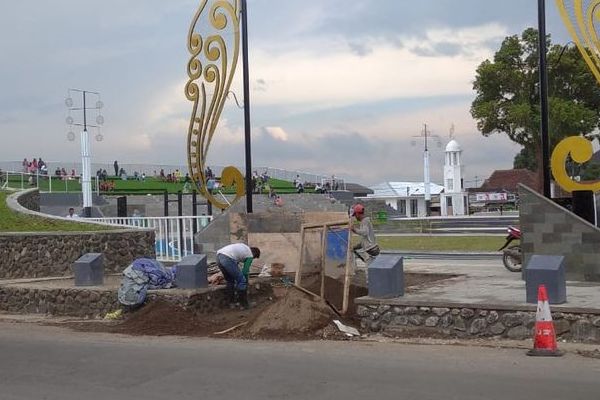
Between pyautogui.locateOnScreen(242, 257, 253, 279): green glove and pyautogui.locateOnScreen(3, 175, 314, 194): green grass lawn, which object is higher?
pyautogui.locateOnScreen(3, 175, 314, 194): green grass lawn

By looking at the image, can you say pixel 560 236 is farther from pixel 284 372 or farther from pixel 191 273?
pixel 284 372

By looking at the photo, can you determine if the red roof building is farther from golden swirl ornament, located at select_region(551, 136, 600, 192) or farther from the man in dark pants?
the man in dark pants

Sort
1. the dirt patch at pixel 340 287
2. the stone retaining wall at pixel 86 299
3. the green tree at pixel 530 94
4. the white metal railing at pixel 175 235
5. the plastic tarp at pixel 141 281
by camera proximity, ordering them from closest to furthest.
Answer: the dirt patch at pixel 340 287 → the stone retaining wall at pixel 86 299 → the plastic tarp at pixel 141 281 → the white metal railing at pixel 175 235 → the green tree at pixel 530 94

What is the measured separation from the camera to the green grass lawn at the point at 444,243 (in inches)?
1071

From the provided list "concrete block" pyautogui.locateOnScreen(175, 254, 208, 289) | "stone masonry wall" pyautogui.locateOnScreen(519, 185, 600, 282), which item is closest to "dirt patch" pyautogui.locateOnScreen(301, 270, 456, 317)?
"concrete block" pyautogui.locateOnScreen(175, 254, 208, 289)

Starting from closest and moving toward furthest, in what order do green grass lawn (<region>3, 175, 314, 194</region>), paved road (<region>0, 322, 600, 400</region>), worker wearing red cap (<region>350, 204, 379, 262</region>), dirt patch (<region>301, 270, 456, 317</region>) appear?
1. paved road (<region>0, 322, 600, 400</region>)
2. dirt patch (<region>301, 270, 456, 317</region>)
3. worker wearing red cap (<region>350, 204, 379, 262</region>)
4. green grass lawn (<region>3, 175, 314, 194</region>)

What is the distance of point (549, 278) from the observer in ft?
31.7

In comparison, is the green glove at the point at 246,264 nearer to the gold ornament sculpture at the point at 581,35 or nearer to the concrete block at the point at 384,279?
the concrete block at the point at 384,279

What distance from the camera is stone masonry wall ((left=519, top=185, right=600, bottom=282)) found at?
1227cm

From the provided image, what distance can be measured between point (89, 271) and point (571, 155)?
9.39 m

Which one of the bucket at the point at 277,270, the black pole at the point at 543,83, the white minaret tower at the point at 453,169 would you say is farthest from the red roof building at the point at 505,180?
the bucket at the point at 277,270

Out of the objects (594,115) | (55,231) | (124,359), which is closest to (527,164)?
(594,115)

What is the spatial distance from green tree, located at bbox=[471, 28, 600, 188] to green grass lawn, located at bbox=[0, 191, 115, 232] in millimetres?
25517

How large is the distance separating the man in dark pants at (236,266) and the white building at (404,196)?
57.6 m
